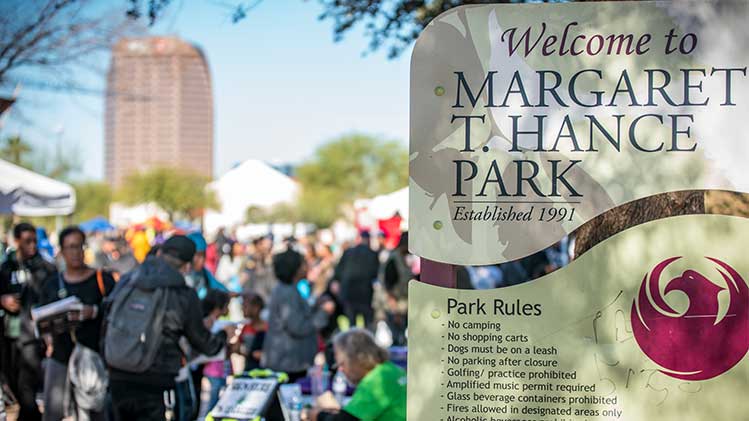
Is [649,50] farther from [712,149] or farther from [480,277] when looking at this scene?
[480,277]

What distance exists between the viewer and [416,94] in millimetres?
3092

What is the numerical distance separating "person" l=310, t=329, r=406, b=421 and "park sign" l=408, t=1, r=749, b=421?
1.82m

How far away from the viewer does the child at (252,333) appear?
25.6 ft

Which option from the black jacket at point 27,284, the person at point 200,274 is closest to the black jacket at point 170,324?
the person at point 200,274

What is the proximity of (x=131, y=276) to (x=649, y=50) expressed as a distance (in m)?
3.69

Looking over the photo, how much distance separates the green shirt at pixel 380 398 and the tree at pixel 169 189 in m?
64.3

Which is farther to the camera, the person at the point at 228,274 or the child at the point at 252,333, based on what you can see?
the person at the point at 228,274

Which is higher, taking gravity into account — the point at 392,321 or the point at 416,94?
the point at 416,94

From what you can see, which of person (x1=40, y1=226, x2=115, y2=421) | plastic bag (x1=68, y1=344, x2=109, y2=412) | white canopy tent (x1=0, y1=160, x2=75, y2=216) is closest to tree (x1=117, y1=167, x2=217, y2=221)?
white canopy tent (x1=0, y1=160, x2=75, y2=216)

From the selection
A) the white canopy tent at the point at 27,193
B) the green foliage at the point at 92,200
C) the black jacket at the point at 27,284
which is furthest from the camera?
the green foliage at the point at 92,200

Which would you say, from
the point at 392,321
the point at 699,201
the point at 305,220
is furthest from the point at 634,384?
the point at 305,220

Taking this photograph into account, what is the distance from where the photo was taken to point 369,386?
16.2 ft

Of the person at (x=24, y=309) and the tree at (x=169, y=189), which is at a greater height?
the tree at (x=169, y=189)

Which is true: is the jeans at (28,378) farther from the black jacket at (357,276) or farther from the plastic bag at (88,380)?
the black jacket at (357,276)
